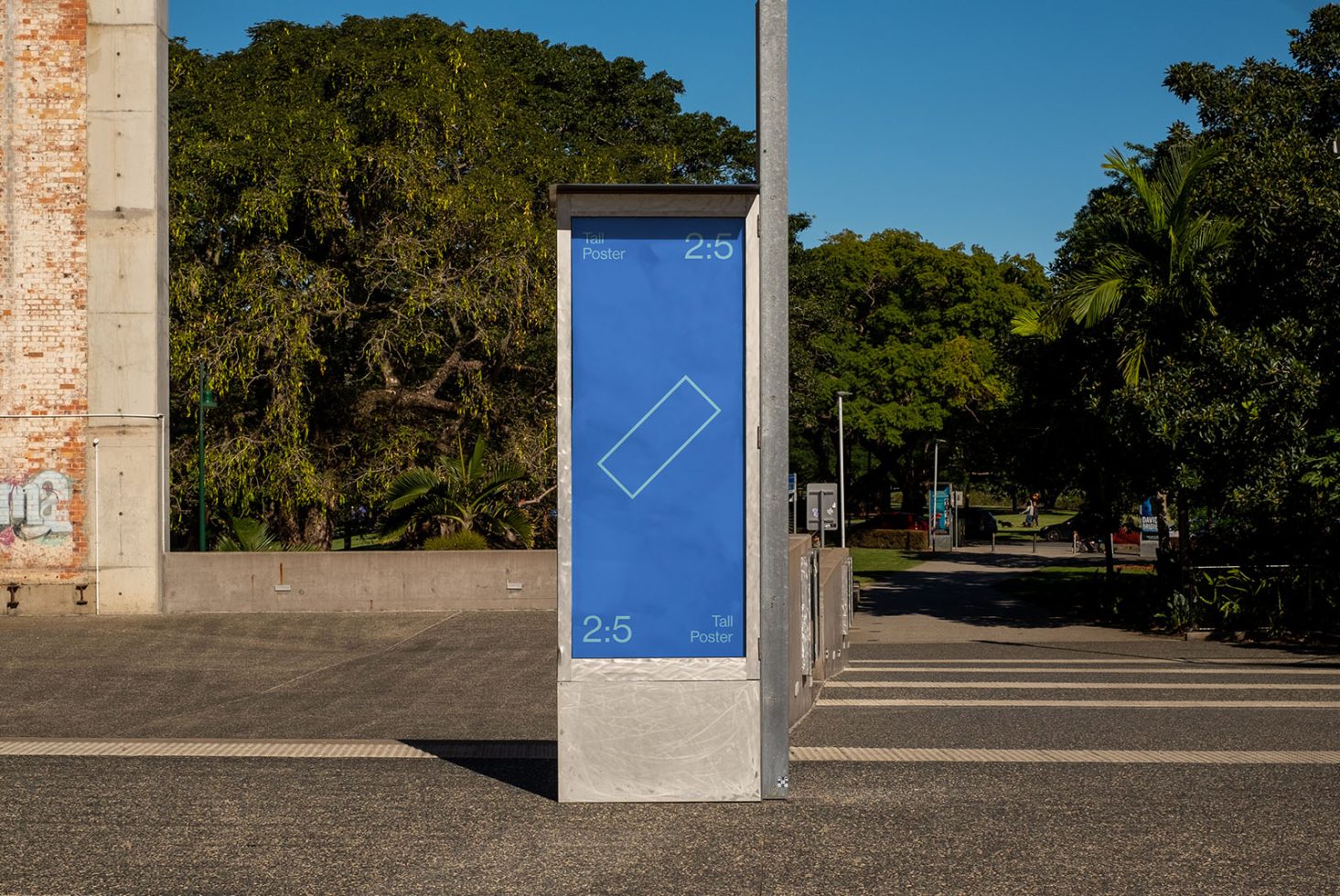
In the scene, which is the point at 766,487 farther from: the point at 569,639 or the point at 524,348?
the point at 524,348

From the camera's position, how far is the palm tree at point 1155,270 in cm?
2056

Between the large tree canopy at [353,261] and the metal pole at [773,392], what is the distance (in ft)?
64.2

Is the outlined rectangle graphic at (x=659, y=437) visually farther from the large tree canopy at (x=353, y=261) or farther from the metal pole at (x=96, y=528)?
the large tree canopy at (x=353, y=261)

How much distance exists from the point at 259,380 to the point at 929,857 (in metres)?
23.0

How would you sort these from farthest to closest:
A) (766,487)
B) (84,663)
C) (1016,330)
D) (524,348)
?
(524,348), (1016,330), (84,663), (766,487)

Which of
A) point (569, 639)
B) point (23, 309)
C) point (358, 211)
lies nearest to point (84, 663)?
point (23, 309)

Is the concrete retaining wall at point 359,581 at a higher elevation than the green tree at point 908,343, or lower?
lower

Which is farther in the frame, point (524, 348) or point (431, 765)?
A: point (524, 348)

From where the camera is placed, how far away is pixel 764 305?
6.39m

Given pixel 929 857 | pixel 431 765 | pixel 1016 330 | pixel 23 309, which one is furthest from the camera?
pixel 1016 330

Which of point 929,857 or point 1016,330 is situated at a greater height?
point 1016,330

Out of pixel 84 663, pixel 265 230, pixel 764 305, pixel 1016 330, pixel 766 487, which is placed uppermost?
pixel 265 230

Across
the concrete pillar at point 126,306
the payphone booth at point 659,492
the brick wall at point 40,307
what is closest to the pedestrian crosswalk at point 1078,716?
the payphone booth at point 659,492

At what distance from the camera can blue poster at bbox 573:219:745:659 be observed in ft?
20.8
